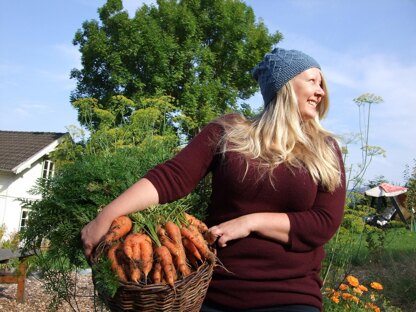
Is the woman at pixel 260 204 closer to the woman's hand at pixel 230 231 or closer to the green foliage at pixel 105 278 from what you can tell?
the woman's hand at pixel 230 231

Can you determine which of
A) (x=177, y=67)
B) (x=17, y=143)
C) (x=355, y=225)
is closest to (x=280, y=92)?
(x=355, y=225)

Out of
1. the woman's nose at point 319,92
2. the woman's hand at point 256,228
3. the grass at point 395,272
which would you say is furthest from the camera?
the grass at point 395,272

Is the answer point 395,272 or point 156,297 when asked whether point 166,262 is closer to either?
point 156,297

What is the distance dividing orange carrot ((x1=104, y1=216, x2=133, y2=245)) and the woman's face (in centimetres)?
86

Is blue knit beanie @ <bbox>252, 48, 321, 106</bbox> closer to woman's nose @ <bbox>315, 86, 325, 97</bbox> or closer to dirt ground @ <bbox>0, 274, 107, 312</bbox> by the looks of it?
woman's nose @ <bbox>315, 86, 325, 97</bbox>

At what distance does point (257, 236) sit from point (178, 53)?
16605 millimetres

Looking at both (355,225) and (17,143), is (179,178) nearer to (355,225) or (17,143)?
(355,225)

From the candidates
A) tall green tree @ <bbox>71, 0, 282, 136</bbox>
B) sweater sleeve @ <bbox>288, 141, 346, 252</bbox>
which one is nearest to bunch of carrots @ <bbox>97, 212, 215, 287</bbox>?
sweater sleeve @ <bbox>288, 141, 346, 252</bbox>

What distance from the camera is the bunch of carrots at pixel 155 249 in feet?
5.56

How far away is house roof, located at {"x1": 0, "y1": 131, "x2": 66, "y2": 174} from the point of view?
19.5m

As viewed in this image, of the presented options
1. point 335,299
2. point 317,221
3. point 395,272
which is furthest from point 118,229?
point 395,272

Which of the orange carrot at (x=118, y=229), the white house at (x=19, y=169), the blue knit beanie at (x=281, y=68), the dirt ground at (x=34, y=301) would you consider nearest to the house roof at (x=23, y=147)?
the white house at (x=19, y=169)

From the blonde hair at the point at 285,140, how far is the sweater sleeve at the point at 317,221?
0.05 m

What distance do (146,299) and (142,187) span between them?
0.43m
